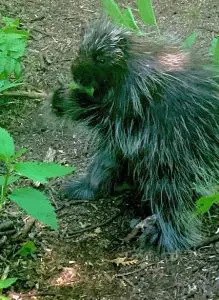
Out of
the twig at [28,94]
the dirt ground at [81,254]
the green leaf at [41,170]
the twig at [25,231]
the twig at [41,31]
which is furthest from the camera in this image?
the twig at [41,31]

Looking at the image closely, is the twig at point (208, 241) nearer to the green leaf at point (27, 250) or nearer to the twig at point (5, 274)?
the green leaf at point (27, 250)

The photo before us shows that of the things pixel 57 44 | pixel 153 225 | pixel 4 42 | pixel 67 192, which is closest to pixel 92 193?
pixel 67 192

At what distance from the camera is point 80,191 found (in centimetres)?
331

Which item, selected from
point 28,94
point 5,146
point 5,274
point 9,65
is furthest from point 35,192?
point 28,94

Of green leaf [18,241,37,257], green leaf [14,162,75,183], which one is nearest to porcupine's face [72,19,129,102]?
green leaf [18,241,37,257]

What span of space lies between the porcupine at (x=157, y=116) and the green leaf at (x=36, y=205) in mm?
823

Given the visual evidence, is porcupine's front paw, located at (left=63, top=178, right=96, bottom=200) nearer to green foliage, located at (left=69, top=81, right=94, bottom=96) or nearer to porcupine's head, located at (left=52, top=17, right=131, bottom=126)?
porcupine's head, located at (left=52, top=17, right=131, bottom=126)

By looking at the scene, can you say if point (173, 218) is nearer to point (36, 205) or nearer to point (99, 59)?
point (99, 59)

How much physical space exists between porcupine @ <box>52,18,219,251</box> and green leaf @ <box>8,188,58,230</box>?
0.82m

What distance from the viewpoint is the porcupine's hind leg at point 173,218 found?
116 inches

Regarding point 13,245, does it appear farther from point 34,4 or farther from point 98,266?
point 34,4

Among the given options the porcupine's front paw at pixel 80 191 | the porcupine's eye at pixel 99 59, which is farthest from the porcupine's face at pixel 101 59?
the porcupine's front paw at pixel 80 191

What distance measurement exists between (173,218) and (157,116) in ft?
1.49

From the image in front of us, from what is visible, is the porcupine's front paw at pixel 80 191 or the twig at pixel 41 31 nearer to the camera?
the porcupine's front paw at pixel 80 191
